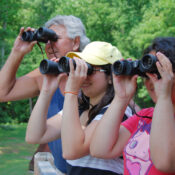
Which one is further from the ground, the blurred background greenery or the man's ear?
the man's ear

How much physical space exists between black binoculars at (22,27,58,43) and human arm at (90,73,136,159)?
40.6 inches

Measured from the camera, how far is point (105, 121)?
1.87 meters

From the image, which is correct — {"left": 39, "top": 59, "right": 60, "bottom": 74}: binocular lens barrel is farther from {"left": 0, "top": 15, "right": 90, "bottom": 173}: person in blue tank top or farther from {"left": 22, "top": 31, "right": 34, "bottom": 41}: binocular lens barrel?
{"left": 22, "top": 31, "right": 34, "bottom": 41}: binocular lens barrel

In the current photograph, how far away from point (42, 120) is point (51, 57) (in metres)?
0.75

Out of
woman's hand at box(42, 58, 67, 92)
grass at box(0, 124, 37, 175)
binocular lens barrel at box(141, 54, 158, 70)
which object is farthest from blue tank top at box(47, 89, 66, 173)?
grass at box(0, 124, 37, 175)

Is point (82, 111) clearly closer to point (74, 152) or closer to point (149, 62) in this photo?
point (74, 152)

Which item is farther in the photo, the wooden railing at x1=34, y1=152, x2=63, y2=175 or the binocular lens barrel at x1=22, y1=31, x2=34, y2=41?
the binocular lens barrel at x1=22, y1=31, x2=34, y2=41

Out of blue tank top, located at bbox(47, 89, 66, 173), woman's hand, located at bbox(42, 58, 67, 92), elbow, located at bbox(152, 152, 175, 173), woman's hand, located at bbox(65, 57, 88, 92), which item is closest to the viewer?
elbow, located at bbox(152, 152, 175, 173)

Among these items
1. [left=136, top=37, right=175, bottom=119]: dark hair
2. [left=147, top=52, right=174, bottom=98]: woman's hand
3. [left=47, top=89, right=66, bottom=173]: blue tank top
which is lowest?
[left=47, top=89, right=66, bottom=173]: blue tank top

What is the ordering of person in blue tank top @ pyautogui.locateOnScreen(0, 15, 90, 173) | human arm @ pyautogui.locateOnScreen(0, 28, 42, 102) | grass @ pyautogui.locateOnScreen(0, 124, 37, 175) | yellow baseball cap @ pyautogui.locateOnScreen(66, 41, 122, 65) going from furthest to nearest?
grass @ pyautogui.locateOnScreen(0, 124, 37, 175) → human arm @ pyautogui.locateOnScreen(0, 28, 42, 102) → person in blue tank top @ pyautogui.locateOnScreen(0, 15, 90, 173) → yellow baseball cap @ pyautogui.locateOnScreen(66, 41, 122, 65)

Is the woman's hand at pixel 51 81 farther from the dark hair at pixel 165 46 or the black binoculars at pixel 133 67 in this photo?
the dark hair at pixel 165 46

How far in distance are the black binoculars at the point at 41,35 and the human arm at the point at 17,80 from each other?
47 mm

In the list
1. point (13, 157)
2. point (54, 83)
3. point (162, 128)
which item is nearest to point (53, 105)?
point (54, 83)

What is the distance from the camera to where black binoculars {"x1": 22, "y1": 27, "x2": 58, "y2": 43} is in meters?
2.73
